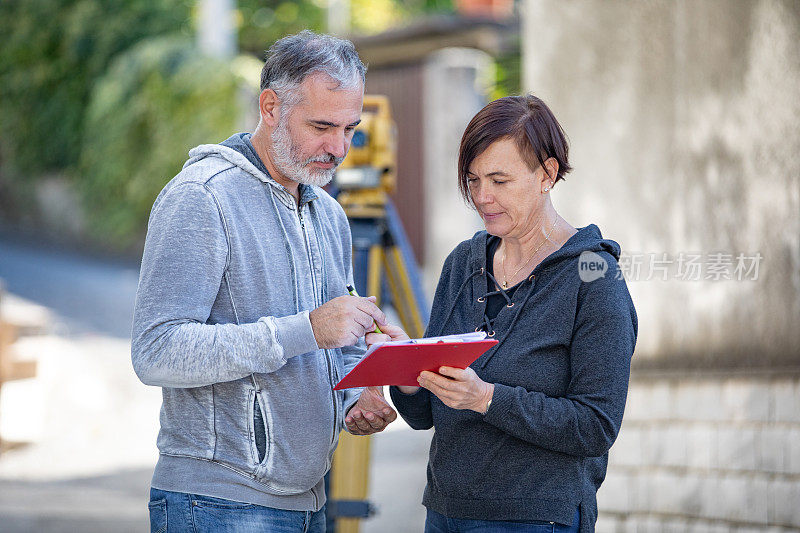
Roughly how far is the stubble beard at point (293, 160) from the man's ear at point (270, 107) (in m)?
0.02

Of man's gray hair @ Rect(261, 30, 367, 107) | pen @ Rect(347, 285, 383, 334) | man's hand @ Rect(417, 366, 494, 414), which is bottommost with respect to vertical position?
man's hand @ Rect(417, 366, 494, 414)

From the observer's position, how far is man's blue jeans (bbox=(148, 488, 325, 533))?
1.64 m

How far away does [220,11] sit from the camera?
35.0 feet

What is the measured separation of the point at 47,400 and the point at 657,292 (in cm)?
387

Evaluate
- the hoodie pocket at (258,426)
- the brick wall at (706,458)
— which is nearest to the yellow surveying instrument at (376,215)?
the brick wall at (706,458)

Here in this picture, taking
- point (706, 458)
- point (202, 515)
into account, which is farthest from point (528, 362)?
point (706, 458)

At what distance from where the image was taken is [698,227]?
344 cm

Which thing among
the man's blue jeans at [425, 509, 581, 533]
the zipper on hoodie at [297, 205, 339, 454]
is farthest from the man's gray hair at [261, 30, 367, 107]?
the man's blue jeans at [425, 509, 581, 533]

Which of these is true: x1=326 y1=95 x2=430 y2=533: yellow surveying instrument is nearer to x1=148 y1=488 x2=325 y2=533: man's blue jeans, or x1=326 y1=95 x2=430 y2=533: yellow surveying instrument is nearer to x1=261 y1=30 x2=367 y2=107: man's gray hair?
x1=261 y1=30 x2=367 y2=107: man's gray hair

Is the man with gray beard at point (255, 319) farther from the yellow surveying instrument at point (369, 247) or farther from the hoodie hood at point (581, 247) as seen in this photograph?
the yellow surveying instrument at point (369, 247)

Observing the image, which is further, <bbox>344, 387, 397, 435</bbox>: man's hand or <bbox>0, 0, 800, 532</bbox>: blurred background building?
<bbox>0, 0, 800, 532</bbox>: blurred background building

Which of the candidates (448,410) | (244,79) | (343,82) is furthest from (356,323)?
(244,79)

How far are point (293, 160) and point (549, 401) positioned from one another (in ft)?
2.24

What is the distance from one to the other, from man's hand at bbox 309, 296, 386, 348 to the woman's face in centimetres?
32
